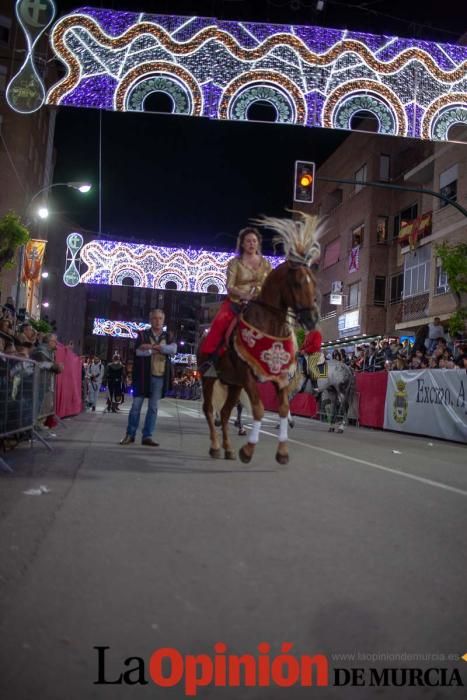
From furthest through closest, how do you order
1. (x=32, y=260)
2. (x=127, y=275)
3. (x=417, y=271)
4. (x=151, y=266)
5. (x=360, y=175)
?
(x=360, y=175) < (x=417, y=271) < (x=151, y=266) < (x=127, y=275) < (x=32, y=260)

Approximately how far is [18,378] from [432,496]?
540cm

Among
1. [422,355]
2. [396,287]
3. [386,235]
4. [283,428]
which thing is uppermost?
[386,235]

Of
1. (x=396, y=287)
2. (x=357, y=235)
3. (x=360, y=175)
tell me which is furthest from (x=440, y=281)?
(x=360, y=175)

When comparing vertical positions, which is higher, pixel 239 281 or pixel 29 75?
pixel 29 75

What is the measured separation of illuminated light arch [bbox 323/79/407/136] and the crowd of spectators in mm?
6660

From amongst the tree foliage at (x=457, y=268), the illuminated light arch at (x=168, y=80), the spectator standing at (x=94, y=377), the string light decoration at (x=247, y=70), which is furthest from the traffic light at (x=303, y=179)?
the spectator standing at (x=94, y=377)

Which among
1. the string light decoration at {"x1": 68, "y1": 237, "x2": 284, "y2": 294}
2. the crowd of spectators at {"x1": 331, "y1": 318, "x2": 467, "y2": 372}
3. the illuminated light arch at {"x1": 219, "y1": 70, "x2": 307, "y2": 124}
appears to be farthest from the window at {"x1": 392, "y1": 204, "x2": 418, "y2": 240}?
the illuminated light arch at {"x1": 219, "y1": 70, "x2": 307, "y2": 124}

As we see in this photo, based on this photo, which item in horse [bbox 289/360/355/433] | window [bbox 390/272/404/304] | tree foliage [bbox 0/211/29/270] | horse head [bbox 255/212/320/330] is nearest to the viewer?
horse head [bbox 255/212/320/330]

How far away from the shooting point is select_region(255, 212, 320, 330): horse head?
6332 mm

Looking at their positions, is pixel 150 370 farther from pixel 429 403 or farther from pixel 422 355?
pixel 422 355

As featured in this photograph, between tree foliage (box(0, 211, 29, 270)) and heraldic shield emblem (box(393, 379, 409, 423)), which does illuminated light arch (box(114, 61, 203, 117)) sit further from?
heraldic shield emblem (box(393, 379, 409, 423))

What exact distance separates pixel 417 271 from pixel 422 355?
16.4m

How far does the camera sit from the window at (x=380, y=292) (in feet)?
132

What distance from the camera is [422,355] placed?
2005cm
